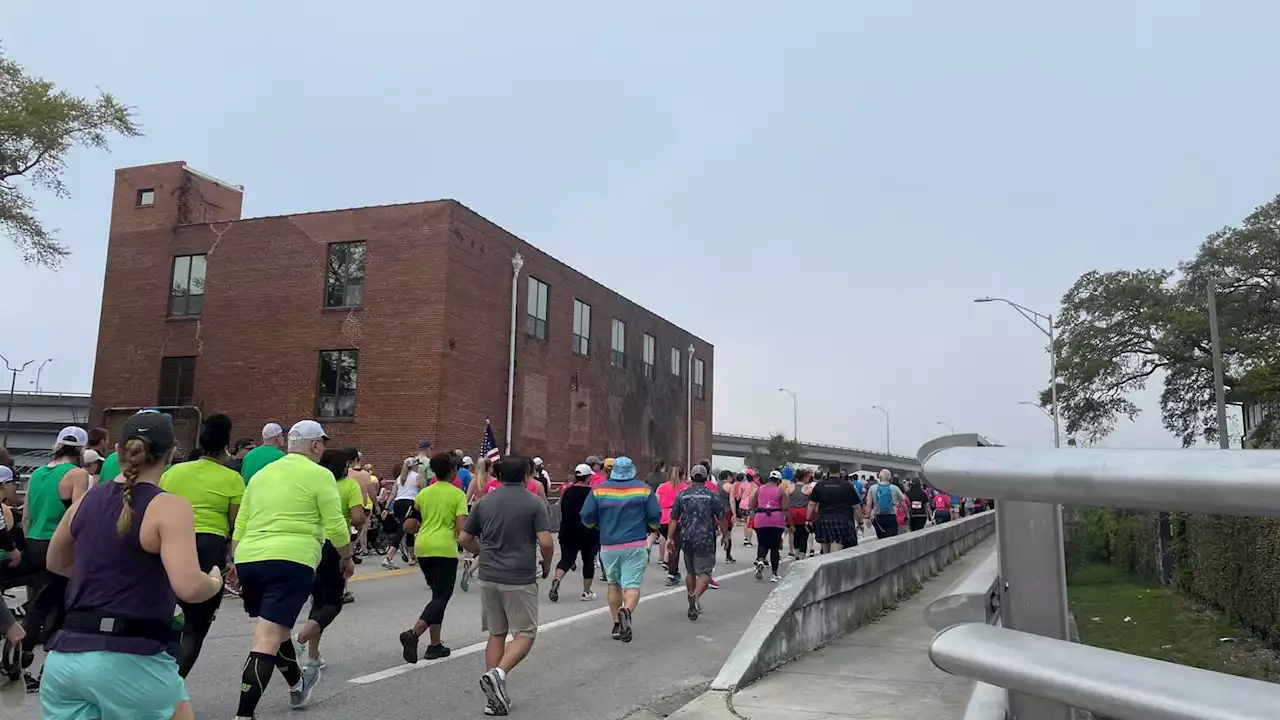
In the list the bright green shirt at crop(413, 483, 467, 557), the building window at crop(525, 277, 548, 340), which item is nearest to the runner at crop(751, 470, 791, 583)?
the bright green shirt at crop(413, 483, 467, 557)

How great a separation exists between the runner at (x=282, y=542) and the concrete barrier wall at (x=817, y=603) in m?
2.91

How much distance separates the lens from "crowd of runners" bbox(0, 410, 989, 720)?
3.47m

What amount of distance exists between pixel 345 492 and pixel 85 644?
6.08m

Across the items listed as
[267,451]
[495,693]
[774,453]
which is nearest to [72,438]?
[267,451]

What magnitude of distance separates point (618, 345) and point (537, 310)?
24.7 ft

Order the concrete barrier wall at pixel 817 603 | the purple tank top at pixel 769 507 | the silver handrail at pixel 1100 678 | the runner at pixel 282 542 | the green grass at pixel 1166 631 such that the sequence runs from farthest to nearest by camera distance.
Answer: the purple tank top at pixel 769 507, the green grass at pixel 1166 631, the concrete barrier wall at pixel 817 603, the runner at pixel 282 542, the silver handrail at pixel 1100 678

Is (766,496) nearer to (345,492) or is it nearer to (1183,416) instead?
(345,492)

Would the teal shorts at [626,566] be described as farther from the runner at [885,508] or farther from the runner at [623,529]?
the runner at [885,508]

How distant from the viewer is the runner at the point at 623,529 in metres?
10.0

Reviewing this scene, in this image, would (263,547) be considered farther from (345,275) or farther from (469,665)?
(345,275)

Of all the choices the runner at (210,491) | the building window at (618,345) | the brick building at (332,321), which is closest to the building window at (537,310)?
the brick building at (332,321)

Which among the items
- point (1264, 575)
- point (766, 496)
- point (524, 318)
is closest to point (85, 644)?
point (1264, 575)

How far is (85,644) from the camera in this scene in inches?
133

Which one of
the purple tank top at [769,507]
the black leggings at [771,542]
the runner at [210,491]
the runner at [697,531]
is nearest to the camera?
the runner at [210,491]
